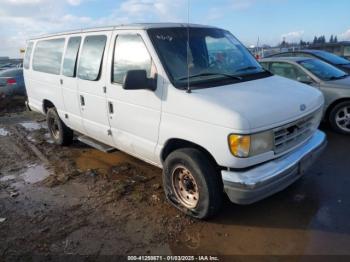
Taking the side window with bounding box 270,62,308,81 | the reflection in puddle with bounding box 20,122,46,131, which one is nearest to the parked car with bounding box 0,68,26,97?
the reflection in puddle with bounding box 20,122,46,131

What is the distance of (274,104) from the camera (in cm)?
339

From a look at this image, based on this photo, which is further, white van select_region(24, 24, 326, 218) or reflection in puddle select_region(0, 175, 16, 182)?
reflection in puddle select_region(0, 175, 16, 182)

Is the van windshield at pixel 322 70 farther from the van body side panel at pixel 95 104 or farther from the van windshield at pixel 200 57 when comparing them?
the van body side panel at pixel 95 104

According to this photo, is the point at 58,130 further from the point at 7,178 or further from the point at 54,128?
the point at 7,178

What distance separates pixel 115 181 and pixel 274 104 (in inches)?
106

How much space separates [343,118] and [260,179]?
4.30m

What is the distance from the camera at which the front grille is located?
11.3 feet

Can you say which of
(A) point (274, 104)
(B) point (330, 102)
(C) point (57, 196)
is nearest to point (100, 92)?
(C) point (57, 196)

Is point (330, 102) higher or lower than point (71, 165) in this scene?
higher

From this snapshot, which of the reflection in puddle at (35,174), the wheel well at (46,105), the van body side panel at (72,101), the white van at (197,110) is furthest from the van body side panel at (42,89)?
the reflection in puddle at (35,174)

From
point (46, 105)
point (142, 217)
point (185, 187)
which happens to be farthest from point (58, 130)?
point (185, 187)

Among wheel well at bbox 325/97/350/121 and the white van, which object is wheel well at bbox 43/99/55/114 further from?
wheel well at bbox 325/97/350/121

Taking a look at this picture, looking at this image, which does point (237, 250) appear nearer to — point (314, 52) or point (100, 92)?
point (100, 92)

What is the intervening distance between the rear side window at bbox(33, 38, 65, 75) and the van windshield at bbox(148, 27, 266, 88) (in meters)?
2.58
